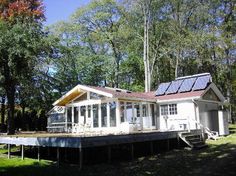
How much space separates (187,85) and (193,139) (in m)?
5.49

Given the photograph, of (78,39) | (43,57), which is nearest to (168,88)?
(43,57)

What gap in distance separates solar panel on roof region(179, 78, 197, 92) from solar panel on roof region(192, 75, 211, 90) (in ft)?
1.01

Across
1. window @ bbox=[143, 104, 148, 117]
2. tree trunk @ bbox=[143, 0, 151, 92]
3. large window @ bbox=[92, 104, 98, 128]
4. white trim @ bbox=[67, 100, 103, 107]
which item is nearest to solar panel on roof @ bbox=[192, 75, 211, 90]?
window @ bbox=[143, 104, 148, 117]

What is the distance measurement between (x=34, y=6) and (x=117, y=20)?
1468cm

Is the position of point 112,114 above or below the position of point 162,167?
above

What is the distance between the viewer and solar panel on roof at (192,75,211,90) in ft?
75.3

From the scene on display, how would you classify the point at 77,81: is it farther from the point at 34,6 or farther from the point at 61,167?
the point at 61,167

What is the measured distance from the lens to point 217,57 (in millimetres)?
38188

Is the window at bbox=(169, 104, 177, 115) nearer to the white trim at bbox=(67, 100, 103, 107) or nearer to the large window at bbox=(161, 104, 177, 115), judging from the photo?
the large window at bbox=(161, 104, 177, 115)

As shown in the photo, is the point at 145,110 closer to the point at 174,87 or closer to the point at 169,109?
the point at 169,109

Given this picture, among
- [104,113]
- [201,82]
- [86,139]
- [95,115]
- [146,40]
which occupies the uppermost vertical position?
[146,40]

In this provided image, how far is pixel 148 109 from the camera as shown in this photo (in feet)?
77.6

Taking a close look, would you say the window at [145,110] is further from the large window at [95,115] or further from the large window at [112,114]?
the large window at [95,115]

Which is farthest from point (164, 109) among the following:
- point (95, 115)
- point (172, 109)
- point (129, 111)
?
point (95, 115)
